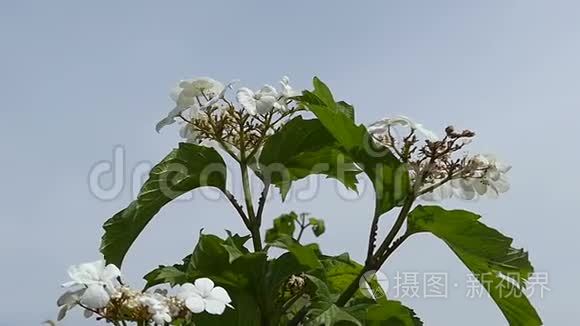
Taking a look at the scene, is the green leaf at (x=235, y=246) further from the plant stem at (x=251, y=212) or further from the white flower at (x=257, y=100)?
the white flower at (x=257, y=100)

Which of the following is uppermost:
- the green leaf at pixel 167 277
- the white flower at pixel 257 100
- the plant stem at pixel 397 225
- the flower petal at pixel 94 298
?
the white flower at pixel 257 100

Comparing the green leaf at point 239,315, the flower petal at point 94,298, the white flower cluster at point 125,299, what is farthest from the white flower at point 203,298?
the green leaf at point 239,315

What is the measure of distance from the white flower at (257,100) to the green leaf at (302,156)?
5 cm

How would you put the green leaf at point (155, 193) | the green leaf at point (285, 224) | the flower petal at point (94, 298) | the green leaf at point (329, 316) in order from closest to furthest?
the flower petal at point (94, 298) < the green leaf at point (329, 316) < the green leaf at point (155, 193) < the green leaf at point (285, 224)

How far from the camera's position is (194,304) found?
1228mm

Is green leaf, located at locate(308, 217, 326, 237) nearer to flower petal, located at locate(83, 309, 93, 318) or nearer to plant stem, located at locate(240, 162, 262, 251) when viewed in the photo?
plant stem, located at locate(240, 162, 262, 251)

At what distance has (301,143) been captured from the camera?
158 centimetres

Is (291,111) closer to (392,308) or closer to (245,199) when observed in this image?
(245,199)

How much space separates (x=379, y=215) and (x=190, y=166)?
13.2 inches

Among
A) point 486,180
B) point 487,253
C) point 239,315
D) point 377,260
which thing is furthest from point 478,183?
point 239,315

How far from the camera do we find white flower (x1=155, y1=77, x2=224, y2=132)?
1.61 m

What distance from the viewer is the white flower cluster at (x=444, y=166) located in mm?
1452

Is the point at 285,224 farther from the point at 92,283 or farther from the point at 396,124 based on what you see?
the point at 92,283

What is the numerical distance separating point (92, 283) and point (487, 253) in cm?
64
